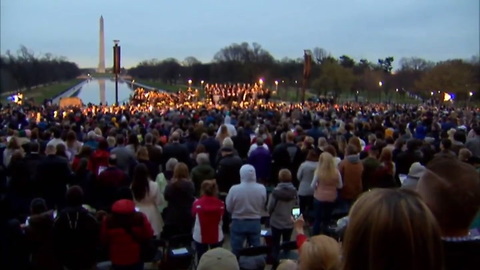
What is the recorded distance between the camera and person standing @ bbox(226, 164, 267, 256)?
295 inches

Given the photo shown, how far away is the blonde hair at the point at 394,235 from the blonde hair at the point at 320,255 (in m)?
1.26

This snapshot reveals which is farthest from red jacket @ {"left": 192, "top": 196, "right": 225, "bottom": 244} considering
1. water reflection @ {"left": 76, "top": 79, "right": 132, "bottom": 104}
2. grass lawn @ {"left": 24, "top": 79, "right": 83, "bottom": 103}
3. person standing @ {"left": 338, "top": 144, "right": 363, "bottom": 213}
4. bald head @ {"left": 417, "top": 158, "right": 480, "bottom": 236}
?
grass lawn @ {"left": 24, "top": 79, "right": 83, "bottom": 103}

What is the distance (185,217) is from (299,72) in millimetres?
90018

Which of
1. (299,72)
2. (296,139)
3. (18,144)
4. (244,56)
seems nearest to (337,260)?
(18,144)

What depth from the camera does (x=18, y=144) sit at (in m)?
10.4

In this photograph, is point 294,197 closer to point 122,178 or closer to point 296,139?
point 122,178

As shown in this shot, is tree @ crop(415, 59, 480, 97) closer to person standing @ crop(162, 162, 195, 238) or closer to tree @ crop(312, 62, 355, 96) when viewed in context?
tree @ crop(312, 62, 355, 96)

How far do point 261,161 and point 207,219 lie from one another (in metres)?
4.08

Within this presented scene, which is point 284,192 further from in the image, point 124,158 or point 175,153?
point 175,153

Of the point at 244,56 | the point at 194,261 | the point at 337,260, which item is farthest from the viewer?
the point at 244,56

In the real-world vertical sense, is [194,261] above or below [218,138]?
below

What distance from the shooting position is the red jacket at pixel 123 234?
5996mm

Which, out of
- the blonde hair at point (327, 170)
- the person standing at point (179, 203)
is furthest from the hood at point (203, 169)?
the blonde hair at point (327, 170)

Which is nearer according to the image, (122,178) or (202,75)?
(122,178)
